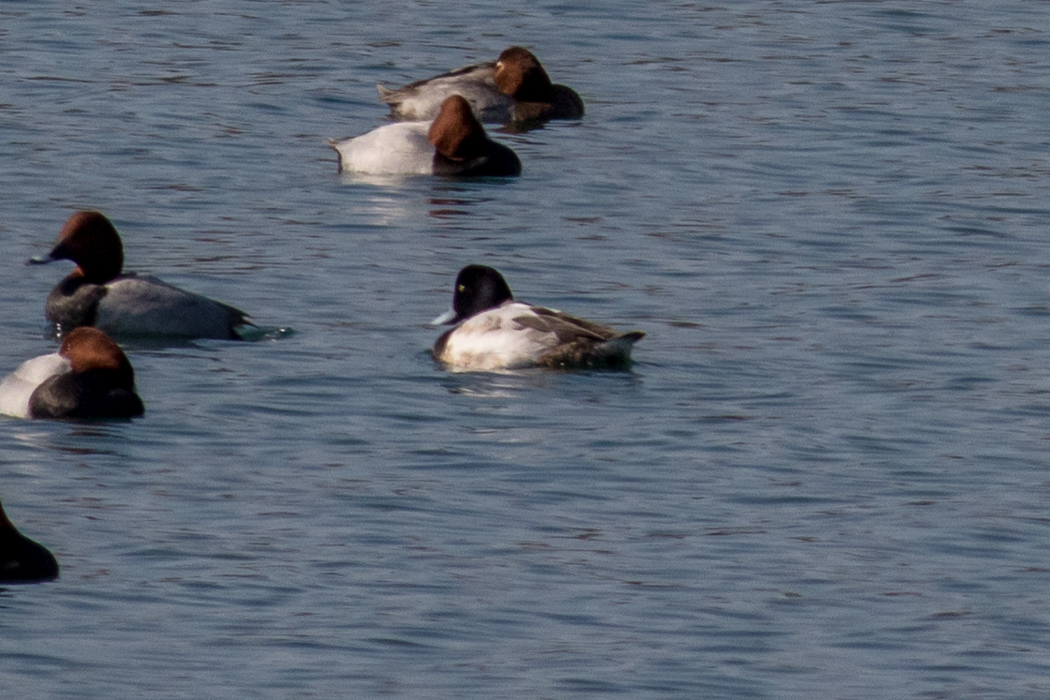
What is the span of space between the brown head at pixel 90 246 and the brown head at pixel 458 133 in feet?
17.8

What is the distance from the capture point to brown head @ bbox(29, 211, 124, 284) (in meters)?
15.3

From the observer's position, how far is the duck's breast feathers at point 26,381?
42.0 feet

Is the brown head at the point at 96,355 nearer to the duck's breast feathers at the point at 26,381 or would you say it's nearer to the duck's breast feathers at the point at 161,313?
the duck's breast feathers at the point at 26,381

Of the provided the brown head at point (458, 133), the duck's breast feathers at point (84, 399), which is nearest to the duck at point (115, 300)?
the duck's breast feathers at point (84, 399)

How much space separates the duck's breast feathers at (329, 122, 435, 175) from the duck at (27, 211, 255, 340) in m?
4.78

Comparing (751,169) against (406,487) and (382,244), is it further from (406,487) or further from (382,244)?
(406,487)

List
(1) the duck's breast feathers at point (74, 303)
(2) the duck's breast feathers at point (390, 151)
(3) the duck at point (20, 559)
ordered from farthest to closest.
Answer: (2) the duck's breast feathers at point (390, 151) → (1) the duck's breast feathers at point (74, 303) → (3) the duck at point (20, 559)

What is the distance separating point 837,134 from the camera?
71.5 ft

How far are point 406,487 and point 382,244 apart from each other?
20.7ft

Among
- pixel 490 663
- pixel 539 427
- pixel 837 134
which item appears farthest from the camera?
pixel 837 134

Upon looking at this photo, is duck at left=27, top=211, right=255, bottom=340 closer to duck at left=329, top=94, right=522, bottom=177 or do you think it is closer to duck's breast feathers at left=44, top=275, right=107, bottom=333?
duck's breast feathers at left=44, top=275, right=107, bottom=333

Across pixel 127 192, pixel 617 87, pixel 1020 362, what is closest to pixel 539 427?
pixel 1020 362

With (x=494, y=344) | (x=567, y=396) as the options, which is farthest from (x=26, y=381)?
(x=567, y=396)

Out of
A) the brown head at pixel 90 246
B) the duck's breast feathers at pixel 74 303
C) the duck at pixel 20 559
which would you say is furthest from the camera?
the brown head at pixel 90 246
